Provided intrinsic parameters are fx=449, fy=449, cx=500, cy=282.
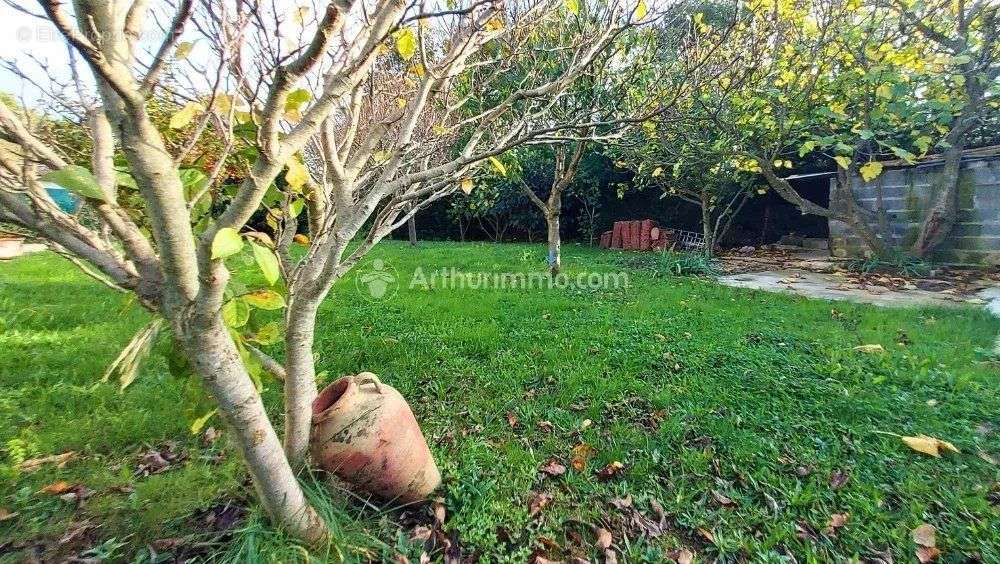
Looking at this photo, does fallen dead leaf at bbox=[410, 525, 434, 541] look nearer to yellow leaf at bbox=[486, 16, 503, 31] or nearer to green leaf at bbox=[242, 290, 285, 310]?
green leaf at bbox=[242, 290, 285, 310]

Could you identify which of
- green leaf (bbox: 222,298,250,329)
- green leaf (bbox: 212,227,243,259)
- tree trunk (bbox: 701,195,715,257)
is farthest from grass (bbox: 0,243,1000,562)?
tree trunk (bbox: 701,195,715,257)

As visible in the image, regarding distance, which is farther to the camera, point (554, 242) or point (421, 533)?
point (554, 242)

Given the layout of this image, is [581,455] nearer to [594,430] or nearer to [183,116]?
[594,430]

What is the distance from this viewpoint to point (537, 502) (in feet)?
6.28

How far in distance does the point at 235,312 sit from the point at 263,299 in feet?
0.29

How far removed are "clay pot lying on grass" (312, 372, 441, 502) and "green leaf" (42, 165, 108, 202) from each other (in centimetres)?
110

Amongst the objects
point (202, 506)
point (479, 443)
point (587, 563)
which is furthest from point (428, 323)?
point (587, 563)

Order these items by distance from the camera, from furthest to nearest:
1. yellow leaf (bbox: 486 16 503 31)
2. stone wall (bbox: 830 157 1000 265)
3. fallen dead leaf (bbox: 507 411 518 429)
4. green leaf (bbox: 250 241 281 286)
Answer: stone wall (bbox: 830 157 1000 265) < fallen dead leaf (bbox: 507 411 518 429) < yellow leaf (bbox: 486 16 503 31) < green leaf (bbox: 250 241 281 286)

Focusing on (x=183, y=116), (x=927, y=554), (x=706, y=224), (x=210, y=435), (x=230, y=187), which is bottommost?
(x=927, y=554)

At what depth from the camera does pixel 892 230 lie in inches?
279

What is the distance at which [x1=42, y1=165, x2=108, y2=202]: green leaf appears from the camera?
89cm

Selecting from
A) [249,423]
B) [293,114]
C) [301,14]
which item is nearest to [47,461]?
[249,423]

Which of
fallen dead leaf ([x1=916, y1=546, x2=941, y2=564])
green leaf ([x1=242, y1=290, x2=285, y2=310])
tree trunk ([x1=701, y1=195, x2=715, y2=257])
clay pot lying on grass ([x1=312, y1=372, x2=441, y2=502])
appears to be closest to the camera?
green leaf ([x1=242, y1=290, x2=285, y2=310])

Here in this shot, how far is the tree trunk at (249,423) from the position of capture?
1.16 meters
